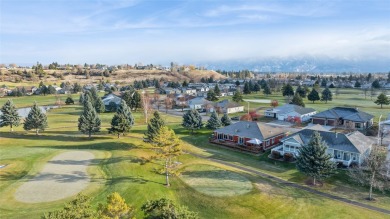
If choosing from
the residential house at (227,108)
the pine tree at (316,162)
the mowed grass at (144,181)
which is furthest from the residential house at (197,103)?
the pine tree at (316,162)

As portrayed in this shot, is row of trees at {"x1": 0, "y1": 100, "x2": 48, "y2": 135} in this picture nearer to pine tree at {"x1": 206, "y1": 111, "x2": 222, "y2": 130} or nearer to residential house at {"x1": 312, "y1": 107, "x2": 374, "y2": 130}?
pine tree at {"x1": 206, "y1": 111, "x2": 222, "y2": 130}

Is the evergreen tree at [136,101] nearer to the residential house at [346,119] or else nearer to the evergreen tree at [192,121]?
the evergreen tree at [192,121]

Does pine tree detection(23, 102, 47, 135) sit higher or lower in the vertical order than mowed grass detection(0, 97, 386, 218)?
higher

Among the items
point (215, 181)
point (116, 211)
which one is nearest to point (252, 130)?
point (215, 181)

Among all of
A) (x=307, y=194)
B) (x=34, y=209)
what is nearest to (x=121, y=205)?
(x=34, y=209)

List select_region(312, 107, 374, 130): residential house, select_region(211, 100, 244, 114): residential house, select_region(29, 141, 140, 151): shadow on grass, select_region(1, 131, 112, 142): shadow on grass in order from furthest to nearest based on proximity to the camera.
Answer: select_region(211, 100, 244, 114): residential house → select_region(312, 107, 374, 130): residential house → select_region(1, 131, 112, 142): shadow on grass → select_region(29, 141, 140, 151): shadow on grass

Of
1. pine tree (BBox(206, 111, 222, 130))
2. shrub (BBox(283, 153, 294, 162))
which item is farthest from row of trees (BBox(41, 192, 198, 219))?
pine tree (BBox(206, 111, 222, 130))
